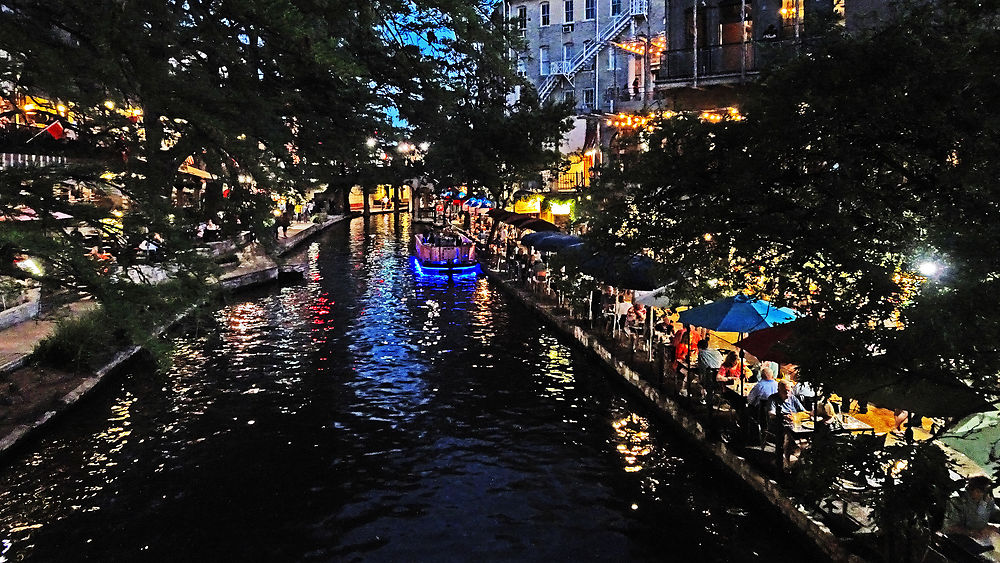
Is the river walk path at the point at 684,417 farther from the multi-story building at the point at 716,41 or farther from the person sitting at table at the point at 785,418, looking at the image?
the multi-story building at the point at 716,41

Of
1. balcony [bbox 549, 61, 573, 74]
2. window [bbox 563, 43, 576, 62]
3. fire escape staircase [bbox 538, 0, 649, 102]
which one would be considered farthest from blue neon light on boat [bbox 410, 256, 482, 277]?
window [bbox 563, 43, 576, 62]

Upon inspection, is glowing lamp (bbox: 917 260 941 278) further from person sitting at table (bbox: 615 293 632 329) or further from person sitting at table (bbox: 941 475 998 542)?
person sitting at table (bbox: 615 293 632 329)

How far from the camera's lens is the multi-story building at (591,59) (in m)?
42.8

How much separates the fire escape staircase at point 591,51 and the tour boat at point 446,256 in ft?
40.8

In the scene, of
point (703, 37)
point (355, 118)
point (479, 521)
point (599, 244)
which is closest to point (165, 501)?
point (479, 521)

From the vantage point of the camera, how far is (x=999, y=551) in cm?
876

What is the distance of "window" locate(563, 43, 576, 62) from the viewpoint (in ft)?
217

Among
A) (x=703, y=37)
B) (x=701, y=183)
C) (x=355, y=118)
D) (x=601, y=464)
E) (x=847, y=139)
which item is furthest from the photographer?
(x=703, y=37)

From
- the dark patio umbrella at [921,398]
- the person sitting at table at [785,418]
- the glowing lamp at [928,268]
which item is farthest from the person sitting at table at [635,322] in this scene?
the glowing lamp at [928,268]

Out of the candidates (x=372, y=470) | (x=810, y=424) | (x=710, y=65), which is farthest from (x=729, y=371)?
(x=710, y=65)

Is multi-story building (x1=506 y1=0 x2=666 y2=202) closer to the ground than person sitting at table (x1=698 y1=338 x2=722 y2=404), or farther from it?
farther from it

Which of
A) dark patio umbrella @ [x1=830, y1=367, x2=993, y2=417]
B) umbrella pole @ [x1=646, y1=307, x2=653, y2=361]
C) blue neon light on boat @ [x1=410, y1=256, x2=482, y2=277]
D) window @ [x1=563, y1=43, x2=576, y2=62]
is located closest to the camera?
dark patio umbrella @ [x1=830, y1=367, x2=993, y2=417]

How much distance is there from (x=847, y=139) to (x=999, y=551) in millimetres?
5372

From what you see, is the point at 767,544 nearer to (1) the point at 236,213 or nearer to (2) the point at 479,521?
(2) the point at 479,521
